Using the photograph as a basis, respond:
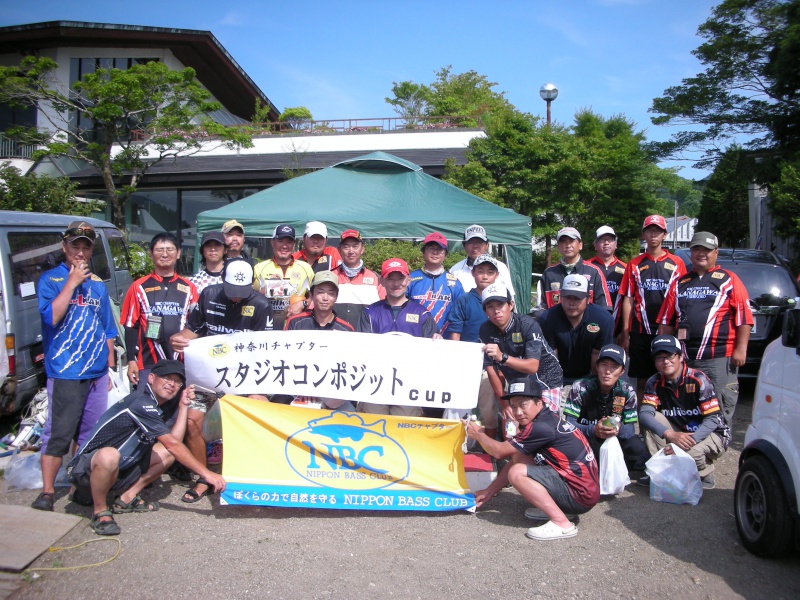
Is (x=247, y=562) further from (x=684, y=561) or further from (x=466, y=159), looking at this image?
(x=466, y=159)

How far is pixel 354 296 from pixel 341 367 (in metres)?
1.52

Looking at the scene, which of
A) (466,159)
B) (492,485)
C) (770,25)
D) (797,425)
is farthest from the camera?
(466,159)

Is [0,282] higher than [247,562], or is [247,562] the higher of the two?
[0,282]

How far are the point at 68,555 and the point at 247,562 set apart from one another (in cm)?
118

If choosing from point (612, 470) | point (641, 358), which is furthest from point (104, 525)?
point (641, 358)

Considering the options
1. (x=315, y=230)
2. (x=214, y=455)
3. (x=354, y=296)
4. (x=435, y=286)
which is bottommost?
(x=214, y=455)

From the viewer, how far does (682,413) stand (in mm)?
5184

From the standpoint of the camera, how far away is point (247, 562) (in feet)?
12.8

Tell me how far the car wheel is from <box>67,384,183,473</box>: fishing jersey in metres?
3.97

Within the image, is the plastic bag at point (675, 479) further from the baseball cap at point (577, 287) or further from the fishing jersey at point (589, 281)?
the fishing jersey at point (589, 281)

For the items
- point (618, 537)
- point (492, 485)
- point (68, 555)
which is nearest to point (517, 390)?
point (492, 485)

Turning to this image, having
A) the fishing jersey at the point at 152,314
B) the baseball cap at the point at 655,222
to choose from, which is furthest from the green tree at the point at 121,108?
the baseball cap at the point at 655,222

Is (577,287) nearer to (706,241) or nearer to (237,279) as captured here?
(706,241)

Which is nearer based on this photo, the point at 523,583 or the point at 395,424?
the point at 523,583
